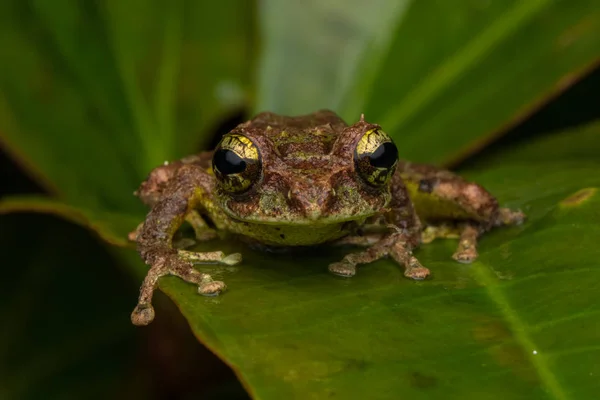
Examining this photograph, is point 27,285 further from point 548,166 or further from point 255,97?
point 548,166

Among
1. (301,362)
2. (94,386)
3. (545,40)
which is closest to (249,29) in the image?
(545,40)

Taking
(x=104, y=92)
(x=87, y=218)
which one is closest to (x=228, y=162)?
(x=87, y=218)

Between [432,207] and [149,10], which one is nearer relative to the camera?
[432,207]

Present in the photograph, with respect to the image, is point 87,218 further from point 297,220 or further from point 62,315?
point 62,315

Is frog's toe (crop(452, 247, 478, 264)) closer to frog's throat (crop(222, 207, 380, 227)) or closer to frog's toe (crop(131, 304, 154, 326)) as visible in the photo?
frog's throat (crop(222, 207, 380, 227))

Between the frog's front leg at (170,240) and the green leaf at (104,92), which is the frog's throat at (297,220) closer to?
the frog's front leg at (170,240)

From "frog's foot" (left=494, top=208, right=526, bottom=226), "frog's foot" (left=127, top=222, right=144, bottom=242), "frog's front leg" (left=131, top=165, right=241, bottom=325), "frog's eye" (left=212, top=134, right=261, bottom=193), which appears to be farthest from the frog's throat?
"frog's foot" (left=494, top=208, right=526, bottom=226)

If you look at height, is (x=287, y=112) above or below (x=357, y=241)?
above
